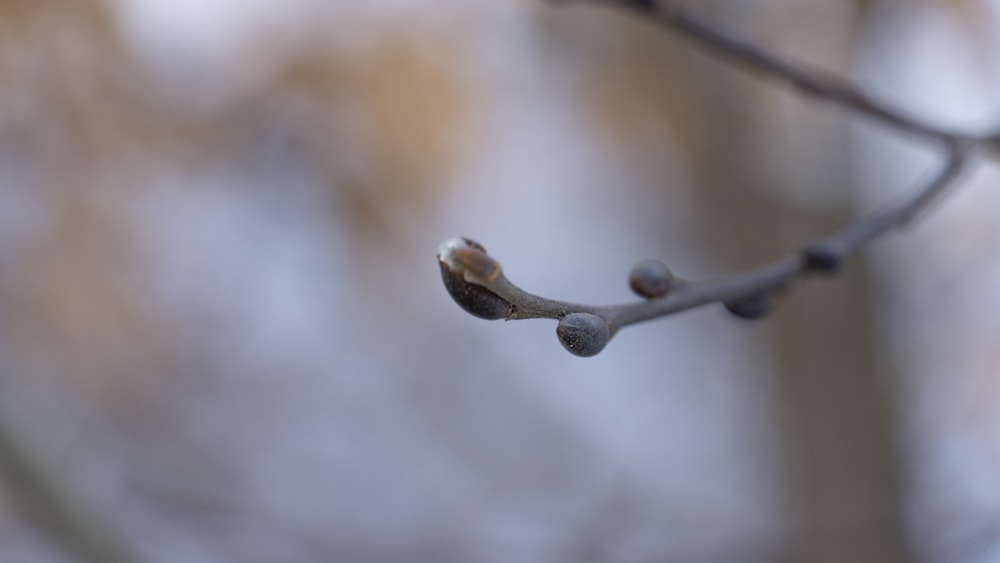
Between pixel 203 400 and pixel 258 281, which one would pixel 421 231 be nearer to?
pixel 258 281

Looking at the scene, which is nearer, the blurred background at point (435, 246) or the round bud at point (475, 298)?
the round bud at point (475, 298)

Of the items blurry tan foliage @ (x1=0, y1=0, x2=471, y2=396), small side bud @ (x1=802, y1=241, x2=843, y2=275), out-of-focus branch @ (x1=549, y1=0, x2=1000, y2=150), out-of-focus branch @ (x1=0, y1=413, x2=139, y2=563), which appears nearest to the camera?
small side bud @ (x1=802, y1=241, x2=843, y2=275)

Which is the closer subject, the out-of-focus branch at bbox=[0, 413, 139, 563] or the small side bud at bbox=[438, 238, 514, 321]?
the small side bud at bbox=[438, 238, 514, 321]

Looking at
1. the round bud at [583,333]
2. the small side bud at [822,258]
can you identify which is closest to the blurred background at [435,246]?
the small side bud at [822,258]

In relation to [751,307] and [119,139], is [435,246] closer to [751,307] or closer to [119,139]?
[119,139]

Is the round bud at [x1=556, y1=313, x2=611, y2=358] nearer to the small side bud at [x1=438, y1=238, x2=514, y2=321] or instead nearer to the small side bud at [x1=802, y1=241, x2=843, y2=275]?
the small side bud at [x1=438, y1=238, x2=514, y2=321]

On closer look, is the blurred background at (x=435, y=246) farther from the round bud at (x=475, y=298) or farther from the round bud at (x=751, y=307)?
the round bud at (x=475, y=298)

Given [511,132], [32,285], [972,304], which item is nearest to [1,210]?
[32,285]

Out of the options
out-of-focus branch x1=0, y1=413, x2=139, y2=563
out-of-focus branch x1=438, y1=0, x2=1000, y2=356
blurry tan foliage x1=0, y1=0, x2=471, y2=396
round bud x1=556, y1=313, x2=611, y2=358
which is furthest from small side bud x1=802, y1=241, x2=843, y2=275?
blurry tan foliage x1=0, y1=0, x2=471, y2=396
